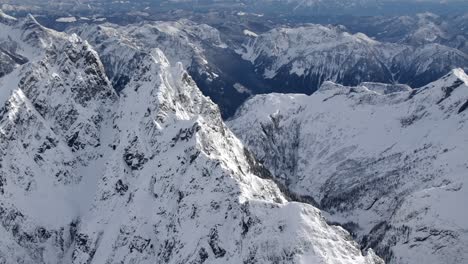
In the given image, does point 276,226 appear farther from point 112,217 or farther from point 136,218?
point 112,217

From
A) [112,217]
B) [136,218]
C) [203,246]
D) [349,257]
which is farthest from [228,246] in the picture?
[112,217]

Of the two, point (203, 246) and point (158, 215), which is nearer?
point (203, 246)

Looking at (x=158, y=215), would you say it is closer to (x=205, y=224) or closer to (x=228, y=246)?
(x=205, y=224)

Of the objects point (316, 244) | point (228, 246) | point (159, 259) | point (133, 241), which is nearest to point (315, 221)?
point (316, 244)

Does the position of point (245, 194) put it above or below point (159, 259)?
above

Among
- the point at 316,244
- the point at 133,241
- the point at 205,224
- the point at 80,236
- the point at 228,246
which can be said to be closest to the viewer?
the point at 316,244

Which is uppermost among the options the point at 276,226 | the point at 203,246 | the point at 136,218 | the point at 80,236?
the point at 276,226

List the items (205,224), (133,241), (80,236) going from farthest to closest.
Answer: (80,236), (133,241), (205,224)

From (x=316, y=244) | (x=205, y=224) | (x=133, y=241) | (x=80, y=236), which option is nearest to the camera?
(x=316, y=244)

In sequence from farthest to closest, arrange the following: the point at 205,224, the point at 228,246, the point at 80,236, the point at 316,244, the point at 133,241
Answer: the point at 80,236
the point at 133,241
the point at 205,224
the point at 228,246
the point at 316,244
